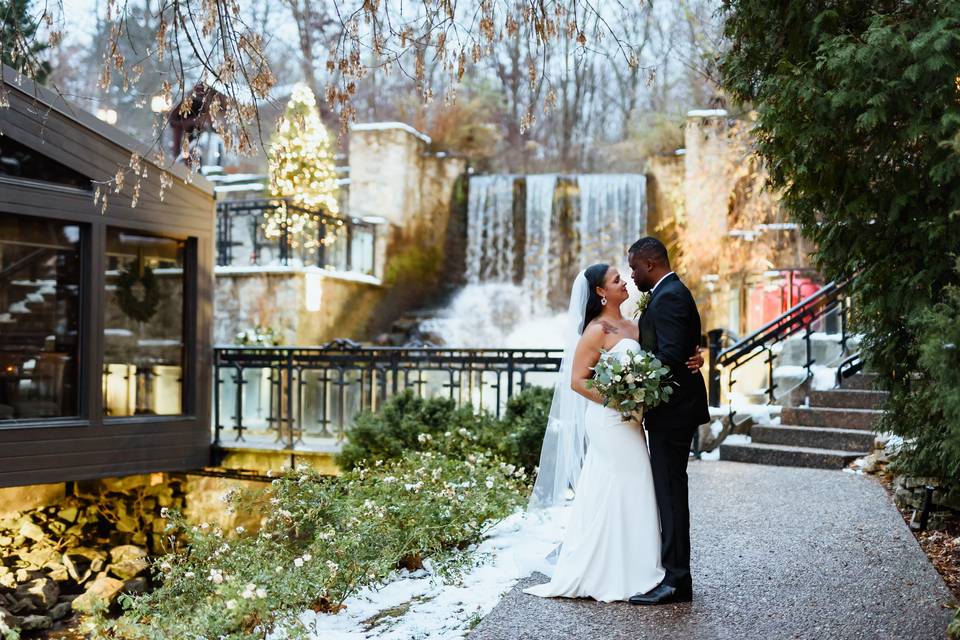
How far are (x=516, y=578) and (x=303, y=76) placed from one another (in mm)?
27844

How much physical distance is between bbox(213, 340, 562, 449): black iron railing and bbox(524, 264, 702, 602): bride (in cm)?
462

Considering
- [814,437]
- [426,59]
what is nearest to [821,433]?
[814,437]

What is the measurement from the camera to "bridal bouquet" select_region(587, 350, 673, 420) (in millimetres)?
4465

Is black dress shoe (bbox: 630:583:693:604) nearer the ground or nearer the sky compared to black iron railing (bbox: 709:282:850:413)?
nearer the ground

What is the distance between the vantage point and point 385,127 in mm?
19844

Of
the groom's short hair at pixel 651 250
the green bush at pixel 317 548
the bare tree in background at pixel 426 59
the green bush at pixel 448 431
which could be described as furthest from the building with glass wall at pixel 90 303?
the groom's short hair at pixel 651 250

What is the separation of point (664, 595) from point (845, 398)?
6.40 meters

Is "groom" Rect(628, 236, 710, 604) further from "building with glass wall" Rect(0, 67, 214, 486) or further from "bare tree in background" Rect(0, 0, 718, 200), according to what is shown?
"building with glass wall" Rect(0, 67, 214, 486)

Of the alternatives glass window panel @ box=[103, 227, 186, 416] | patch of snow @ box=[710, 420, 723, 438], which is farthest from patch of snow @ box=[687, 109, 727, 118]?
glass window panel @ box=[103, 227, 186, 416]

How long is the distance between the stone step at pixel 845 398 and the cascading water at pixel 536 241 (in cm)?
969

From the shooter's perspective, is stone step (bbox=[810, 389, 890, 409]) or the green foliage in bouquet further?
stone step (bbox=[810, 389, 890, 409])

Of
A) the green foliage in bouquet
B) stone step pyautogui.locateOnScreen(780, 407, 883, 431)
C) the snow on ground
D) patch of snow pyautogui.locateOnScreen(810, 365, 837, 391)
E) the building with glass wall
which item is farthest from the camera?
patch of snow pyautogui.locateOnScreen(810, 365, 837, 391)

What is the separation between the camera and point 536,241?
824 inches

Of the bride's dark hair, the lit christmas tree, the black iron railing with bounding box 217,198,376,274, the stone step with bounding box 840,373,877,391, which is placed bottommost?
the stone step with bounding box 840,373,877,391
